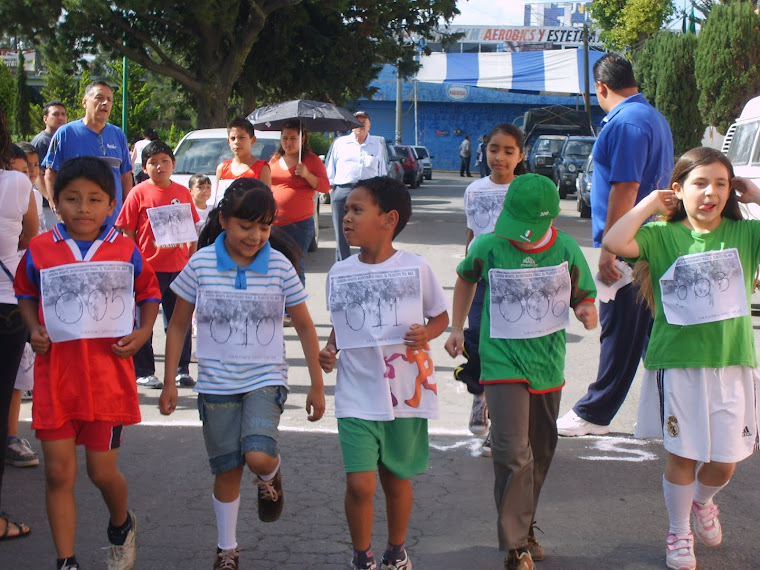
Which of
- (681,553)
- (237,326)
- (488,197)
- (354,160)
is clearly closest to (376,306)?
(237,326)

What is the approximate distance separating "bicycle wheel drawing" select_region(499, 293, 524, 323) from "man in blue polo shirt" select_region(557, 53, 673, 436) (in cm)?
158

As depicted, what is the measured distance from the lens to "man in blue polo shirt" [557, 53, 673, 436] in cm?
548

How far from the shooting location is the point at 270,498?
13.3ft

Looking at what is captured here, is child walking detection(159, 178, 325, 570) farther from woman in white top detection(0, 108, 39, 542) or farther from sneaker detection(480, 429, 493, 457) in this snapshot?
sneaker detection(480, 429, 493, 457)

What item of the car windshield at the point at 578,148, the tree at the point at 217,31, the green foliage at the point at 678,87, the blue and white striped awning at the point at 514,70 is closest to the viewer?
the tree at the point at 217,31

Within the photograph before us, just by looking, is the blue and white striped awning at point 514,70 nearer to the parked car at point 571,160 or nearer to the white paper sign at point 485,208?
the parked car at point 571,160

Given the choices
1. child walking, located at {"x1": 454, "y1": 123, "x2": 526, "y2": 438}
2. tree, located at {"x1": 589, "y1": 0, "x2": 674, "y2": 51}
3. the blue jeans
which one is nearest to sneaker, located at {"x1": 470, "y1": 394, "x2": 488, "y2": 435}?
child walking, located at {"x1": 454, "y1": 123, "x2": 526, "y2": 438}

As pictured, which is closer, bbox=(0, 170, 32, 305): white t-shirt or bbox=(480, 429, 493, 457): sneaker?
bbox=(0, 170, 32, 305): white t-shirt

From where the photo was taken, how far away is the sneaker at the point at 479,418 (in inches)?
234

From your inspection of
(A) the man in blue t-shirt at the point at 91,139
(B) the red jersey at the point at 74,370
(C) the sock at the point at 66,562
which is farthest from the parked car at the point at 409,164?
(C) the sock at the point at 66,562

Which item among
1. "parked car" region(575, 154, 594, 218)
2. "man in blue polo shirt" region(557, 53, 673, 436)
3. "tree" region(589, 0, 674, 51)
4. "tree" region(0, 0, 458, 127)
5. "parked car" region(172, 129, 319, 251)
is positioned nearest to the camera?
"man in blue polo shirt" region(557, 53, 673, 436)

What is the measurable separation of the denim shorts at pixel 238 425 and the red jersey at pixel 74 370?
31 cm

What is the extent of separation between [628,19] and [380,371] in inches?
1307

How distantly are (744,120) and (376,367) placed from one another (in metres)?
11.1
